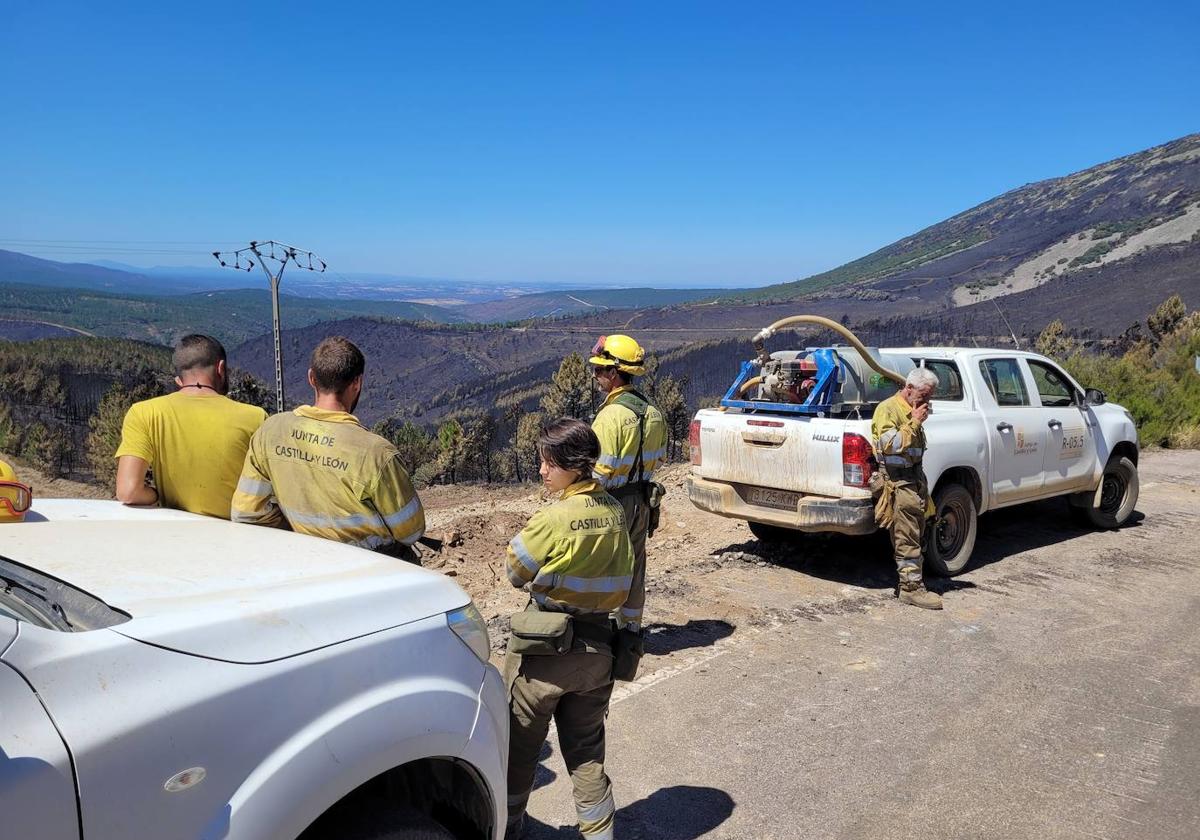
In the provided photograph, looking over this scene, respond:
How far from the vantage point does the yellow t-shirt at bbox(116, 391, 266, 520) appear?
325 centimetres

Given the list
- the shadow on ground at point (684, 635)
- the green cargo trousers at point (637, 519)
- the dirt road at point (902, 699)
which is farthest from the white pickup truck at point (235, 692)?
the shadow on ground at point (684, 635)

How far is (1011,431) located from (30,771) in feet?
24.5

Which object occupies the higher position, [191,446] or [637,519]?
[191,446]

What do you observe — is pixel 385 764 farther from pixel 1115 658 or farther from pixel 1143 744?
pixel 1115 658

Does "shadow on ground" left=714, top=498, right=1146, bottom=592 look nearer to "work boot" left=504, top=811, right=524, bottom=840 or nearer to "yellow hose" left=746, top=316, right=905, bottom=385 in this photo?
"yellow hose" left=746, top=316, right=905, bottom=385

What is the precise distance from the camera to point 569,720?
3.07m

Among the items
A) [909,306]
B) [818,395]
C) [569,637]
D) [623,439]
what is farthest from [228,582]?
[909,306]

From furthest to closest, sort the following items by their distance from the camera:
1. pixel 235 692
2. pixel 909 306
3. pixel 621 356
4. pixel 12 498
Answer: pixel 909 306 < pixel 621 356 < pixel 12 498 < pixel 235 692

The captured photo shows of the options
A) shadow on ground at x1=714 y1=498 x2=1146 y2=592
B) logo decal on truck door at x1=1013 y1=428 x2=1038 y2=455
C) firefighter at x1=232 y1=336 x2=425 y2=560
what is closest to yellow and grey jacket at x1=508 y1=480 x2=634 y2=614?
firefighter at x1=232 y1=336 x2=425 y2=560

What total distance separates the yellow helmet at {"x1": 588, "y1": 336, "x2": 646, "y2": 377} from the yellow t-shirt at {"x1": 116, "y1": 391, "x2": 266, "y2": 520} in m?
1.95

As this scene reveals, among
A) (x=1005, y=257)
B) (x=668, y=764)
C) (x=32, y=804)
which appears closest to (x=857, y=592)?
(x=668, y=764)

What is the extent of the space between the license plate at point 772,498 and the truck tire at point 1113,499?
3.71 meters

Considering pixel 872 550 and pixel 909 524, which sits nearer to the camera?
pixel 909 524

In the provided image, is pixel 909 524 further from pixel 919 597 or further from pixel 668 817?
pixel 668 817
